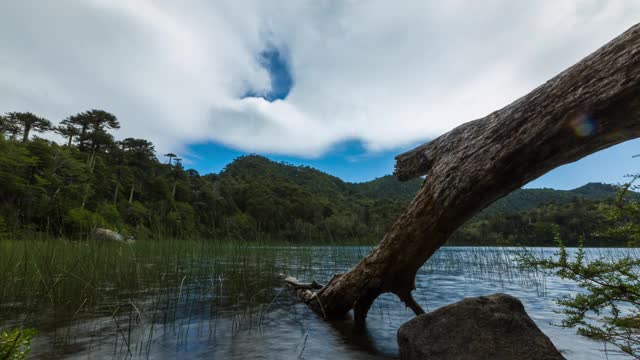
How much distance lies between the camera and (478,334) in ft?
10.9

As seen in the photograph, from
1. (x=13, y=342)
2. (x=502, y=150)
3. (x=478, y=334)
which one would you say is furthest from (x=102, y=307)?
(x=502, y=150)

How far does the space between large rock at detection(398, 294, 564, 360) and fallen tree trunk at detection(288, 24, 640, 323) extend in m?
0.80

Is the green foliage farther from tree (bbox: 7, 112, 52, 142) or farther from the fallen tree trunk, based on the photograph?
tree (bbox: 7, 112, 52, 142)

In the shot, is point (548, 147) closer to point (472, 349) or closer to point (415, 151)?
point (415, 151)

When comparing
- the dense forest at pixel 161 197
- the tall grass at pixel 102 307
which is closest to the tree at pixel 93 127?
the dense forest at pixel 161 197

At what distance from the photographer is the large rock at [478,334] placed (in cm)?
316

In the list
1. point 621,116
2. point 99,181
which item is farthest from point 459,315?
point 99,181

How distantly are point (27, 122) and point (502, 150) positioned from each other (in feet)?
203

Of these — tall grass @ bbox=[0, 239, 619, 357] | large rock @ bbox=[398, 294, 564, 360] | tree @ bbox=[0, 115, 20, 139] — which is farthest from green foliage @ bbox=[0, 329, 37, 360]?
tree @ bbox=[0, 115, 20, 139]

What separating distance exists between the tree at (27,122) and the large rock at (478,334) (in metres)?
58.3

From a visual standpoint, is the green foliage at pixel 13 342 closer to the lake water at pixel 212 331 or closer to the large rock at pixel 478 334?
the lake water at pixel 212 331

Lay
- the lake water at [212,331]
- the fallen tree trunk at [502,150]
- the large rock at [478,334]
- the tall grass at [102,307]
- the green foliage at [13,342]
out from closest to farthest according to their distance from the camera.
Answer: the green foliage at [13,342]
the fallen tree trunk at [502,150]
the large rock at [478,334]
the lake water at [212,331]
the tall grass at [102,307]

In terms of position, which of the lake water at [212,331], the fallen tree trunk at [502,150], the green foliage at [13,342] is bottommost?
the lake water at [212,331]

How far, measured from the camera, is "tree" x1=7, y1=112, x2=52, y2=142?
4391 cm
